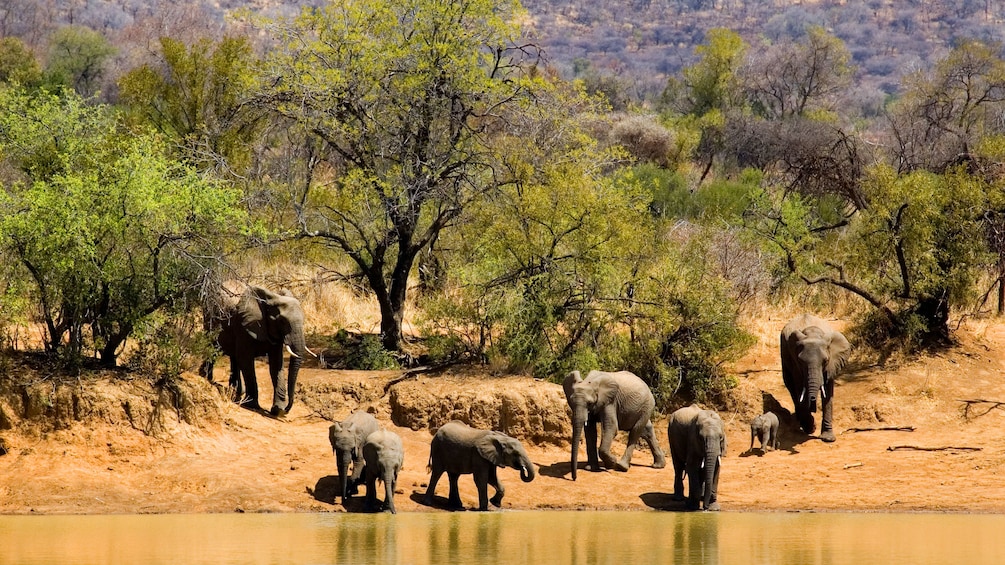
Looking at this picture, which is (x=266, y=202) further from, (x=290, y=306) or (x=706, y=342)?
(x=706, y=342)

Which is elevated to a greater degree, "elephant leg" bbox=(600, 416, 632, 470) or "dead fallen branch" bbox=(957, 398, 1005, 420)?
"dead fallen branch" bbox=(957, 398, 1005, 420)

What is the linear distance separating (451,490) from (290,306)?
475 cm

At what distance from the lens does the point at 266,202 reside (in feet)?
89.5

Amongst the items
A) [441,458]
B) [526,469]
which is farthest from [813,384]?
[441,458]

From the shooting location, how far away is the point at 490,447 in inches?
784

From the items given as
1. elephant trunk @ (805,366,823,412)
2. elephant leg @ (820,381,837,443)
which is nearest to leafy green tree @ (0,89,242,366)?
elephant trunk @ (805,366,823,412)

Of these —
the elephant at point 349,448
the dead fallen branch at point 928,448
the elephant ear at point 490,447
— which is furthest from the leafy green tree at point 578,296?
the elephant at point 349,448

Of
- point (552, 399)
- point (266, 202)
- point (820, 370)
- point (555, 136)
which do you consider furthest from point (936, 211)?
point (266, 202)

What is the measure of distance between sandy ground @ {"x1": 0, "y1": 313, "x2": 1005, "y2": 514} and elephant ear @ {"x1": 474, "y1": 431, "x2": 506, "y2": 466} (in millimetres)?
1019

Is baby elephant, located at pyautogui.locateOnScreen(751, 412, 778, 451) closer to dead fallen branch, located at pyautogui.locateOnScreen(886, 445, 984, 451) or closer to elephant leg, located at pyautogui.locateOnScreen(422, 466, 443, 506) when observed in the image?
dead fallen branch, located at pyautogui.locateOnScreen(886, 445, 984, 451)

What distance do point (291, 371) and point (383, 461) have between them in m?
4.60

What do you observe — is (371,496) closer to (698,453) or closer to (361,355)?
(698,453)

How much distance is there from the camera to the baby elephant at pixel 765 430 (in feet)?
82.0

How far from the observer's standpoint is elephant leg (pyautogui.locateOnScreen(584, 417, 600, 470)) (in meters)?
22.7
